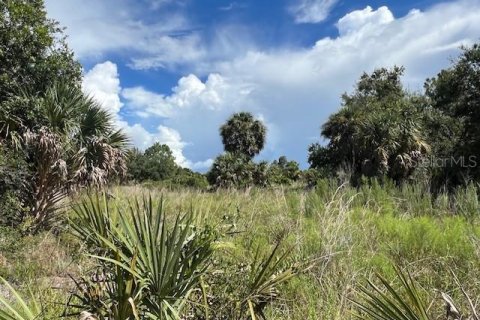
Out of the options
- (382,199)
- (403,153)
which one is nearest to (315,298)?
(382,199)

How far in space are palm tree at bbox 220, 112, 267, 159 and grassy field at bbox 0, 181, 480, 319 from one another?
95.3 ft

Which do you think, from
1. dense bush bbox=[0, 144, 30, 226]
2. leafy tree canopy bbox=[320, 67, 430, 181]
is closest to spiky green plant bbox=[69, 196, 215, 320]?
dense bush bbox=[0, 144, 30, 226]

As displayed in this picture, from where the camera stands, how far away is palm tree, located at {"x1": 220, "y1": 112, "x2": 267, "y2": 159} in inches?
1565

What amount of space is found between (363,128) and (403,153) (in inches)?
103

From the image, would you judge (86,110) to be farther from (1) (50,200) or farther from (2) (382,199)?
(2) (382,199)

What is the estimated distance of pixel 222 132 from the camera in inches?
1599

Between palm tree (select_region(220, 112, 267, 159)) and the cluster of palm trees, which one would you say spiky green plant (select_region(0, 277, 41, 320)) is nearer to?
the cluster of palm trees

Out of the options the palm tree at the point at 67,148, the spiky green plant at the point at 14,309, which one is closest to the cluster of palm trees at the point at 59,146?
the palm tree at the point at 67,148

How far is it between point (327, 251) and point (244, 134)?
3514 centimetres

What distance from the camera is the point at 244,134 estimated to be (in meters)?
40.0

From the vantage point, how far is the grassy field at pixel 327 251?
174 inches

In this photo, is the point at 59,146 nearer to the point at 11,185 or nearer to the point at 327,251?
the point at 11,185

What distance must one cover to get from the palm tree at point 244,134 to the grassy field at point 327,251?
2905 cm

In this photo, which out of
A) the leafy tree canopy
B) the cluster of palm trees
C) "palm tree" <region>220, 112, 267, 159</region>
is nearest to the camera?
the cluster of palm trees
